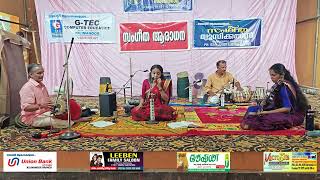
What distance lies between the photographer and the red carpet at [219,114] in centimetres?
389

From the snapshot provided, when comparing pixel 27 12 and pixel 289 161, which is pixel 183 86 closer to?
pixel 289 161

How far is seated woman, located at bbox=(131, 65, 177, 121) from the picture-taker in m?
3.87

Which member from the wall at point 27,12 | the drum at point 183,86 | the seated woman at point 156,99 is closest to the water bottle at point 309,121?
the seated woman at point 156,99

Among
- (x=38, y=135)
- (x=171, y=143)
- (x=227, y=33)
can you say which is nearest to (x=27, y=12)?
(x=227, y=33)

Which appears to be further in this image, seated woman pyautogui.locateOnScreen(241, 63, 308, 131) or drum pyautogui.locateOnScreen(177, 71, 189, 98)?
drum pyautogui.locateOnScreen(177, 71, 189, 98)

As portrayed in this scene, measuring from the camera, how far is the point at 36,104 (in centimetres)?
350

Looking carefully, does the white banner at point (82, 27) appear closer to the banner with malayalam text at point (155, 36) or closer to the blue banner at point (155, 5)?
the banner with malayalam text at point (155, 36)

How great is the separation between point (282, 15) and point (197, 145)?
16.4ft

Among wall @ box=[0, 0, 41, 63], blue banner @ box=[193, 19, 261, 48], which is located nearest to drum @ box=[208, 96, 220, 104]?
blue banner @ box=[193, 19, 261, 48]

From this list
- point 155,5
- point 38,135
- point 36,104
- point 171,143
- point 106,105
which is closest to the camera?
point 171,143

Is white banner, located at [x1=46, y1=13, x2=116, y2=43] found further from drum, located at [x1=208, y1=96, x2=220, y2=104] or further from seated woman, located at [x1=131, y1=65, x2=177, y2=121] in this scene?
seated woman, located at [x1=131, y1=65, x2=177, y2=121]

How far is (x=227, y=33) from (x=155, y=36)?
155 centimetres

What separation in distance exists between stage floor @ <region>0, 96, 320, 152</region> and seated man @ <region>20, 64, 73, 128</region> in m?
0.32

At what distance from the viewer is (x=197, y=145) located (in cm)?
283
